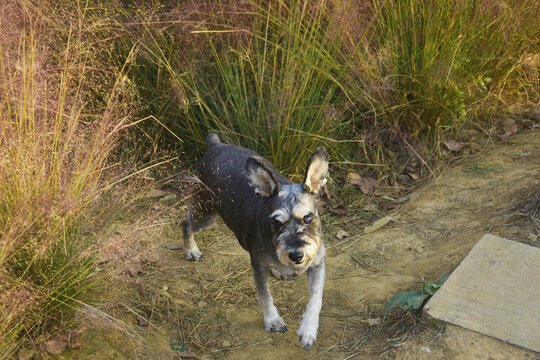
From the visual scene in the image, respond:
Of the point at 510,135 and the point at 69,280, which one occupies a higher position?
the point at 69,280

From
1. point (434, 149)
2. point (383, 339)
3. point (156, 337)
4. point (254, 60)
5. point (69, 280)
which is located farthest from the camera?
point (434, 149)

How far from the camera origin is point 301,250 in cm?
370

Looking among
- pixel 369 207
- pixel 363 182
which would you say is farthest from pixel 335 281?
pixel 363 182

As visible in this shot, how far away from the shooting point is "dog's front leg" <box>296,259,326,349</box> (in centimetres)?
398

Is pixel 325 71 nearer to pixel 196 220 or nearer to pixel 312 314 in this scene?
pixel 196 220

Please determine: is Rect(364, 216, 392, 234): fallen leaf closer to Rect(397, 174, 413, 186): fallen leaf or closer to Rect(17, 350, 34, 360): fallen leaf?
Rect(397, 174, 413, 186): fallen leaf

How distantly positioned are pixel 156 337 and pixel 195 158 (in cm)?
256

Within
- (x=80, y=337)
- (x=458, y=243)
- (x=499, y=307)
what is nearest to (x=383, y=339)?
(x=499, y=307)

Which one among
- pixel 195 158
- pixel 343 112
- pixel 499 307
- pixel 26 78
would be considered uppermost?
pixel 26 78

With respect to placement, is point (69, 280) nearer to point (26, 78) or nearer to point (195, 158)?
point (26, 78)

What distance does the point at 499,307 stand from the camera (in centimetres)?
356

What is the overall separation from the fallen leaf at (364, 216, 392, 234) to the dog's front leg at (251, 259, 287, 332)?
1.58 m

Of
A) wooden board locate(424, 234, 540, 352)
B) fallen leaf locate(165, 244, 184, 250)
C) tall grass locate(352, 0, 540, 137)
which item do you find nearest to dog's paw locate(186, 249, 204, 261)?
fallen leaf locate(165, 244, 184, 250)

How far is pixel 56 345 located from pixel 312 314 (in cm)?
162
